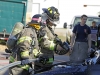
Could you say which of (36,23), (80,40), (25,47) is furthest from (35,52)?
(80,40)

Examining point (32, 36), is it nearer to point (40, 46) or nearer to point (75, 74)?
point (40, 46)

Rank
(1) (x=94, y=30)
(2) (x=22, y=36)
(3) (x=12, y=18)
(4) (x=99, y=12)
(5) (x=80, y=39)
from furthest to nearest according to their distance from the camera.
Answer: (4) (x=99, y=12) → (3) (x=12, y=18) → (1) (x=94, y=30) → (5) (x=80, y=39) → (2) (x=22, y=36)

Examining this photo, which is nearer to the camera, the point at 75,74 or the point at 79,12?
the point at 75,74

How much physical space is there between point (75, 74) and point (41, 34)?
2.96 feet

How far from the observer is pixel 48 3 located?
2461cm

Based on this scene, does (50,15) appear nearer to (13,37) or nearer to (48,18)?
(48,18)

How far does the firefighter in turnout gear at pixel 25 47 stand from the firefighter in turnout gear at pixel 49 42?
0.18 m

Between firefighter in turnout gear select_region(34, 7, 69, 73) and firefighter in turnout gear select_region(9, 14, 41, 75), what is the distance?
0.59 ft

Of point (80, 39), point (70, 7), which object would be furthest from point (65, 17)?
point (80, 39)

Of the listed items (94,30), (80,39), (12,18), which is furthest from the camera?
(12,18)

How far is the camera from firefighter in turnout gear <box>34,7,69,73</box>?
4594mm

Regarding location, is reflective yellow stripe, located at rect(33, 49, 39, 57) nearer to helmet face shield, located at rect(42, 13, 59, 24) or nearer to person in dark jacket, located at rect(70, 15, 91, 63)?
helmet face shield, located at rect(42, 13, 59, 24)

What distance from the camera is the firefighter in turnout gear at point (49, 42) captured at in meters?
4.59

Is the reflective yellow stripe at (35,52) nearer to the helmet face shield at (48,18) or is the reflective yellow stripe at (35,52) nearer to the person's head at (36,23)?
the person's head at (36,23)
